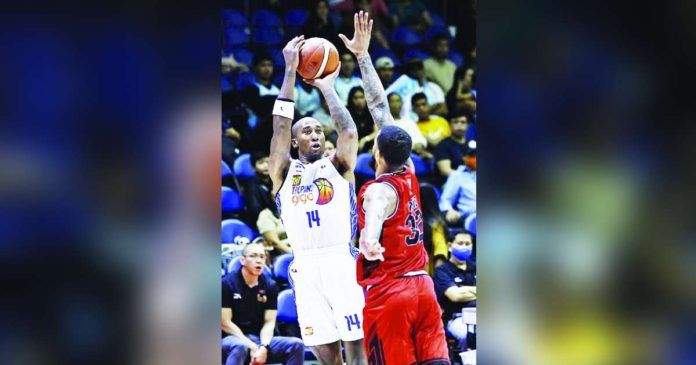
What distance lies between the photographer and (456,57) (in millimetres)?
6723

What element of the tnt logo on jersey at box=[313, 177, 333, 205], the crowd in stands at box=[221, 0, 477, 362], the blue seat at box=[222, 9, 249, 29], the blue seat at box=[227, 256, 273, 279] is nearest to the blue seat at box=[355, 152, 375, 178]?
the tnt logo on jersey at box=[313, 177, 333, 205]

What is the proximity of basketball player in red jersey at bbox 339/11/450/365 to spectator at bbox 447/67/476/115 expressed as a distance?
3.09 feet

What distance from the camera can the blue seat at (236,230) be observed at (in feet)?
21.0

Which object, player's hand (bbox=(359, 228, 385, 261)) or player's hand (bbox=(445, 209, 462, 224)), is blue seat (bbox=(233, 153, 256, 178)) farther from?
player's hand (bbox=(445, 209, 462, 224))

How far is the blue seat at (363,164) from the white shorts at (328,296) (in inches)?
19.9

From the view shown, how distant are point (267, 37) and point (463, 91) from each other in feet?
5.07

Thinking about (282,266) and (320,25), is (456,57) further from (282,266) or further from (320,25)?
(282,266)

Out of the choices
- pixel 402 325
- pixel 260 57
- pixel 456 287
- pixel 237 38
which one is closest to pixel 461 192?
pixel 456 287

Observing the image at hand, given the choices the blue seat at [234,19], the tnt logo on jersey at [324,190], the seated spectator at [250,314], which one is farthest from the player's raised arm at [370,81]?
the seated spectator at [250,314]

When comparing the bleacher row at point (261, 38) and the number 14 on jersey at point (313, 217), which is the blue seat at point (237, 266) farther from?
the bleacher row at point (261, 38)
